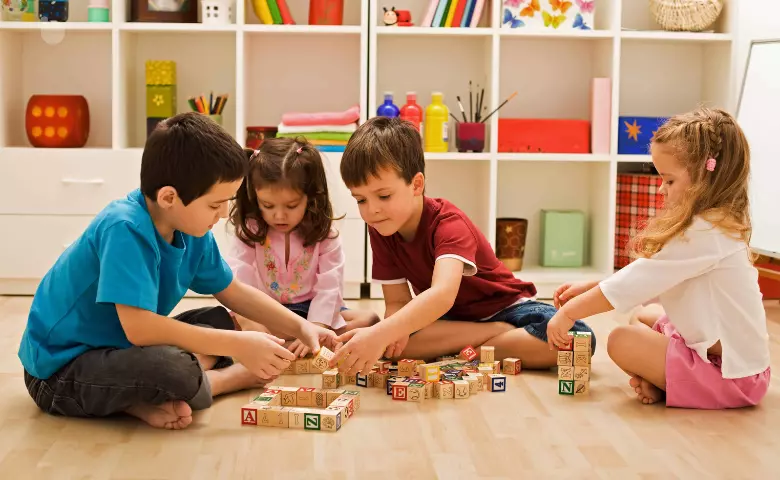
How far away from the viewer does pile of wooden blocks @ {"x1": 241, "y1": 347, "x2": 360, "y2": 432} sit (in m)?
1.75

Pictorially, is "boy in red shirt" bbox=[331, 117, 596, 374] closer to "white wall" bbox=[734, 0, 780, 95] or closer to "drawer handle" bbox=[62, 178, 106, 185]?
"drawer handle" bbox=[62, 178, 106, 185]

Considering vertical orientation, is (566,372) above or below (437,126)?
below

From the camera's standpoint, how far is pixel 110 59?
3.60 meters

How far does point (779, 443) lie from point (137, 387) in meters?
1.14

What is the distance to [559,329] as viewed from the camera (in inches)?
78.6

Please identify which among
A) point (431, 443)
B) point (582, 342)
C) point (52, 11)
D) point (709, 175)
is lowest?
point (431, 443)

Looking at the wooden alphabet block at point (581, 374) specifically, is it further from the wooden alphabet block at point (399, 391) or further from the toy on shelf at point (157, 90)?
the toy on shelf at point (157, 90)

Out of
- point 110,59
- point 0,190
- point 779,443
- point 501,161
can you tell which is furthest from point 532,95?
point 779,443

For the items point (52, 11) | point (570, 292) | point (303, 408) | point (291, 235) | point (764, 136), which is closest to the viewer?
point (303, 408)

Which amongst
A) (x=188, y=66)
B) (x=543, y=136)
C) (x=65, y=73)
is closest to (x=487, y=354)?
(x=543, y=136)

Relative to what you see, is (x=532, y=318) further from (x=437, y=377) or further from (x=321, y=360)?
(x=321, y=360)

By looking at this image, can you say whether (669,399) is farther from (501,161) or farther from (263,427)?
(501,161)

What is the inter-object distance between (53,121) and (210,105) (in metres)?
0.54

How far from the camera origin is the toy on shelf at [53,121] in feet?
11.0
